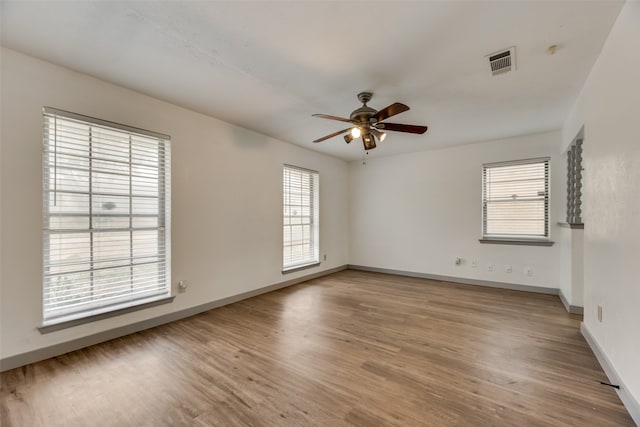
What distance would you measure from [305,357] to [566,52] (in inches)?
137

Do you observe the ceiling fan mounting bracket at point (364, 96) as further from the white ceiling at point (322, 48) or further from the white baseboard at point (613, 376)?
the white baseboard at point (613, 376)

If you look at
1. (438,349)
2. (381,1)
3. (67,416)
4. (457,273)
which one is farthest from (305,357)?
(457,273)

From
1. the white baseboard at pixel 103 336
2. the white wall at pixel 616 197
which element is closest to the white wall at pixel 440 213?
the white wall at pixel 616 197

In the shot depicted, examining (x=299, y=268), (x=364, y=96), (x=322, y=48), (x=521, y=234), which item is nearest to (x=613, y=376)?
(x=521, y=234)

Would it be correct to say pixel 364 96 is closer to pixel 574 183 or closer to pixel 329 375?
pixel 329 375

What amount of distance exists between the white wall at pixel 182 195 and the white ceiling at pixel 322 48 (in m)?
0.24

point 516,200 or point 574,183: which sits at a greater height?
point 574,183

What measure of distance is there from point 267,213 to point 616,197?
4.06 metres

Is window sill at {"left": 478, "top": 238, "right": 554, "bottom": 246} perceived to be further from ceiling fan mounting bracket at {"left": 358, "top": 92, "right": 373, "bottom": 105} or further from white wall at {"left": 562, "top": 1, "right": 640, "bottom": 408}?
ceiling fan mounting bracket at {"left": 358, "top": 92, "right": 373, "bottom": 105}

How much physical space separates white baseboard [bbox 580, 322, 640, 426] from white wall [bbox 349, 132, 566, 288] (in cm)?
205

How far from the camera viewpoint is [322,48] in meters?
2.20

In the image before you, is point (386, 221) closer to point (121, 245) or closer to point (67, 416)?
point (121, 245)

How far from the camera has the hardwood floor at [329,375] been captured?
173 cm

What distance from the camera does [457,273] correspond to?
518cm
